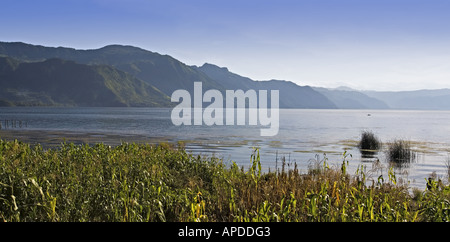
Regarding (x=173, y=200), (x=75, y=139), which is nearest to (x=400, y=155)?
(x=173, y=200)

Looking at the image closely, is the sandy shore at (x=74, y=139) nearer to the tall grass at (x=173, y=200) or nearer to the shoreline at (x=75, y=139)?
the shoreline at (x=75, y=139)

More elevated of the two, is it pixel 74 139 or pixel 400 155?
pixel 74 139

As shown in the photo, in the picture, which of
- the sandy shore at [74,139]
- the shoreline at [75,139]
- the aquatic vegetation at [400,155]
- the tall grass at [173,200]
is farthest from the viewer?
the sandy shore at [74,139]

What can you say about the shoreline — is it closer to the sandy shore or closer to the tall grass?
the sandy shore

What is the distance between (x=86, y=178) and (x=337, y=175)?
906 centimetres

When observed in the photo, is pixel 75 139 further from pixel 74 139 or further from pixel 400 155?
pixel 400 155

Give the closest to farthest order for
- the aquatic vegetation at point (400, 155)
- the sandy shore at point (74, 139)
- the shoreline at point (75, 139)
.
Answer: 1. the aquatic vegetation at point (400, 155)
2. the shoreline at point (75, 139)
3. the sandy shore at point (74, 139)

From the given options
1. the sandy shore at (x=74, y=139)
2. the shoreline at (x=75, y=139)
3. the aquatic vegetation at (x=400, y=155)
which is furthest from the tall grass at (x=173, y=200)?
the sandy shore at (x=74, y=139)

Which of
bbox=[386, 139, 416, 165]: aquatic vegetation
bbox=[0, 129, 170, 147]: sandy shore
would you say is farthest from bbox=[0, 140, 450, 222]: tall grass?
bbox=[0, 129, 170, 147]: sandy shore

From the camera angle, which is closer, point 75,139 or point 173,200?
point 173,200
